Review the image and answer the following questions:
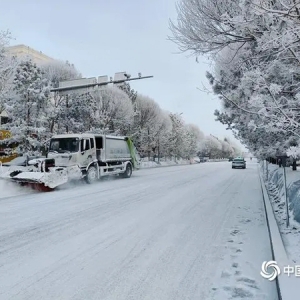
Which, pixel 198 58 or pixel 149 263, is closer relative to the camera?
pixel 149 263

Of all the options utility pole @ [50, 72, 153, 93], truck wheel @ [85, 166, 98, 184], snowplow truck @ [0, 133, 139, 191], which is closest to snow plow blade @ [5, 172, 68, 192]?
snowplow truck @ [0, 133, 139, 191]

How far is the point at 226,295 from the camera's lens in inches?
137

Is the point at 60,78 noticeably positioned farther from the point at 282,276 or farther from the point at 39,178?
the point at 282,276

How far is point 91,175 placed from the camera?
55.2 feet

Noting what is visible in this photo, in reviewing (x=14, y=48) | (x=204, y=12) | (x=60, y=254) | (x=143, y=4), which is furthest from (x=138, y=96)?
(x=60, y=254)

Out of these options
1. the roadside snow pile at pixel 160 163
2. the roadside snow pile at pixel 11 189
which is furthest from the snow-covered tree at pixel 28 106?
the roadside snow pile at pixel 160 163

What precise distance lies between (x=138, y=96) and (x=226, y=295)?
4225 cm

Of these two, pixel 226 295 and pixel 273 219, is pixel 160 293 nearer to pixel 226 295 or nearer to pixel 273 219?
pixel 226 295

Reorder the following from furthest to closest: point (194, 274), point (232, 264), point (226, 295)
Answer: point (232, 264)
point (194, 274)
point (226, 295)

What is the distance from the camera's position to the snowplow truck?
45.1 ft
